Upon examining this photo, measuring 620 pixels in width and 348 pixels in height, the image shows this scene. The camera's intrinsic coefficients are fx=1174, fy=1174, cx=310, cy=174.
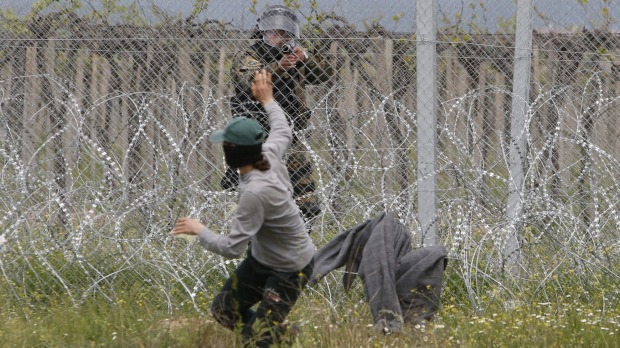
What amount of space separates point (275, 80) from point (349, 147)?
57 cm

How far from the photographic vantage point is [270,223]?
Result: 481cm

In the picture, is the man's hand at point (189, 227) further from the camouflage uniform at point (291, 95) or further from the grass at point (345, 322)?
the camouflage uniform at point (291, 95)

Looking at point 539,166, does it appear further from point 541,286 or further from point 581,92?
point 541,286

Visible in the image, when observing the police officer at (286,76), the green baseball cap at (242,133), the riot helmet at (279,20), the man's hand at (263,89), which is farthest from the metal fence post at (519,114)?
the green baseball cap at (242,133)

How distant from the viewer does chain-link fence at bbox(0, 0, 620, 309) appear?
6.19 meters

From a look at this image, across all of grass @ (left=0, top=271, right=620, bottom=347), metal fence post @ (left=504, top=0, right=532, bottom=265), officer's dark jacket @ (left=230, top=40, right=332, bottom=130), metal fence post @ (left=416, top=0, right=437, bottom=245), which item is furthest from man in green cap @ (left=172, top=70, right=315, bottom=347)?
metal fence post @ (left=504, top=0, right=532, bottom=265)

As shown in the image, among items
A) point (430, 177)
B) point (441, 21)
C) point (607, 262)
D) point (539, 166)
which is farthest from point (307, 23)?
point (607, 262)

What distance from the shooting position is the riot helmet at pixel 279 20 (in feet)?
21.1

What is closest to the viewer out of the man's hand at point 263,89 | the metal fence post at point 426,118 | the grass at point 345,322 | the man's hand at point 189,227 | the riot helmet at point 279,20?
the man's hand at point 189,227

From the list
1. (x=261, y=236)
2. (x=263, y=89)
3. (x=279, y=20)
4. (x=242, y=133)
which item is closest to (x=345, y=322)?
(x=261, y=236)

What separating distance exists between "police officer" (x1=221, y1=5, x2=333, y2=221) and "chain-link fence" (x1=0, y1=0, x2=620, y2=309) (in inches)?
1.8

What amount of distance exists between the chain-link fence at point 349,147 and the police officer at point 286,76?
0.05 m

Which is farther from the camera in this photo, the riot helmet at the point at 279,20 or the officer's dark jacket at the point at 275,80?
the officer's dark jacket at the point at 275,80

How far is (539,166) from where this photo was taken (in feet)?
22.1
